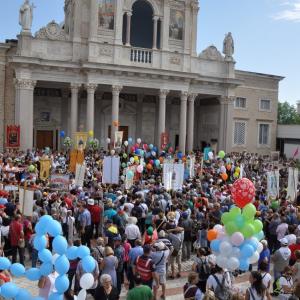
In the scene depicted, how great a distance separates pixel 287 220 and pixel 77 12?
965 inches

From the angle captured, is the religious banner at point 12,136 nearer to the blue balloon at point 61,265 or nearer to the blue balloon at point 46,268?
the blue balloon at point 46,268

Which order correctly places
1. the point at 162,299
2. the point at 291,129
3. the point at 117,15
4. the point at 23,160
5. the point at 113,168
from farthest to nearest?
the point at 291,129 < the point at 117,15 < the point at 23,160 < the point at 113,168 < the point at 162,299

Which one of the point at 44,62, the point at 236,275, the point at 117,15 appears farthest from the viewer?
the point at 117,15

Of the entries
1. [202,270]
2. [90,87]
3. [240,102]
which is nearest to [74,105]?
[90,87]

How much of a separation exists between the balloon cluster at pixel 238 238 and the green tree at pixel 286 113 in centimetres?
7517

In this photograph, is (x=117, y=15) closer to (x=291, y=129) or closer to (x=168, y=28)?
(x=168, y=28)

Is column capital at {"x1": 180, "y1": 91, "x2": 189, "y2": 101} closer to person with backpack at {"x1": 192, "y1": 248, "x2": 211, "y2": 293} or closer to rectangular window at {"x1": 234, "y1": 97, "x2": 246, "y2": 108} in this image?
rectangular window at {"x1": 234, "y1": 97, "x2": 246, "y2": 108}

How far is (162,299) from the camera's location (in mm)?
10141

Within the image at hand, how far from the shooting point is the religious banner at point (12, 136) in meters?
30.3

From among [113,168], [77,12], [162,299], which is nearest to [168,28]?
[77,12]

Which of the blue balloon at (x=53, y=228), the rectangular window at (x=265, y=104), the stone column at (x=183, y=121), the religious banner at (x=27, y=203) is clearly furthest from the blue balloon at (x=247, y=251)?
the rectangular window at (x=265, y=104)

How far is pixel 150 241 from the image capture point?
10.8 metres

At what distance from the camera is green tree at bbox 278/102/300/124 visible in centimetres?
8195

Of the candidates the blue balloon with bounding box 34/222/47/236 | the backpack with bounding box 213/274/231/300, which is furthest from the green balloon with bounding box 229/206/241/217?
the blue balloon with bounding box 34/222/47/236
